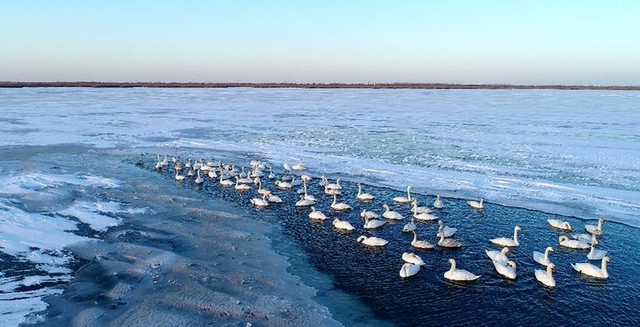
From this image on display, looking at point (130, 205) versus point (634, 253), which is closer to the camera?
point (634, 253)

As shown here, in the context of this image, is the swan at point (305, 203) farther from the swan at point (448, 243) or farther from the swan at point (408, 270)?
the swan at point (408, 270)

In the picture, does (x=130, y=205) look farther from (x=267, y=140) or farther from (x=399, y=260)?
(x=267, y=140)

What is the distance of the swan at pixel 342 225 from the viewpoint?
13.4 meters

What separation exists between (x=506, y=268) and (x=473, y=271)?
0.67 metres

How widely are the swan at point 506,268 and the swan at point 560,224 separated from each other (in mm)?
3484

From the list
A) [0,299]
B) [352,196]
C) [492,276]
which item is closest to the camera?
[0,299]

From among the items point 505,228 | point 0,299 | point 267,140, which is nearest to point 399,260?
point 505,228

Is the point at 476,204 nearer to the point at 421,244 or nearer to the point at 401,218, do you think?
the point at 401,218

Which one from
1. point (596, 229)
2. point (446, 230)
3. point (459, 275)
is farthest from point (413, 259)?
point (596, 229)

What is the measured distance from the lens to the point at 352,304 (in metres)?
9.35

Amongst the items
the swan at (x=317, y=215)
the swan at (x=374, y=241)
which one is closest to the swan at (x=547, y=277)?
the swan at (x=374, y=241)

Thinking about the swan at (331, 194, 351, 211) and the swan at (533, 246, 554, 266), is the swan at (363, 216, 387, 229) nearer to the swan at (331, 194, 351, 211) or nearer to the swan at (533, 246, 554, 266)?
the swan at (331, 194, 351, 211)

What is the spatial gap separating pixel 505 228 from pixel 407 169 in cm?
716

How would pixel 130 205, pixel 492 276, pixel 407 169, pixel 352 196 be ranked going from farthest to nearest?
1. pixel 407 169
2. pixel 352 196
3. pixel 130 205
4. pixel 492 276
